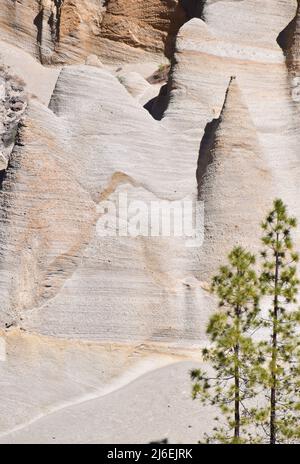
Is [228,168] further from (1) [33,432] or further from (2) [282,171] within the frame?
(1) [33,432]

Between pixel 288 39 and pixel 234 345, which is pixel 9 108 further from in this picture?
pixel 234 345

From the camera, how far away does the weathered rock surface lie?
751 inches

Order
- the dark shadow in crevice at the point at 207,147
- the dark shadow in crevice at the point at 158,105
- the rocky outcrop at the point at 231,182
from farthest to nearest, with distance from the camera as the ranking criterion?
the dark shadow in crevice at the point at 158,105 < the dark shadow in crevice at the point at 207,147 < the rocky outcrop at the point at 231,182

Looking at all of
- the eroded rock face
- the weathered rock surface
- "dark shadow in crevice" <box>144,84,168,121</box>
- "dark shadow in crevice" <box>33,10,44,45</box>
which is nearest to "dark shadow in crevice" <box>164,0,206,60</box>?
the eroded rock face

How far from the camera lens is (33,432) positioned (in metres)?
17.9

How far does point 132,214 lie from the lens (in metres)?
21.4

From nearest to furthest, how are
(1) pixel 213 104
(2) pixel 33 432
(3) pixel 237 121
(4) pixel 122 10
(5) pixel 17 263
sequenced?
(2) pixel 33 432
(5) pixel 17 263
(3) pixel 237 121
(1) pixel 213 104
(4) pixel 122 10

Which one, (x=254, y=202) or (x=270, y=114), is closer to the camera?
(x=254, y=202)

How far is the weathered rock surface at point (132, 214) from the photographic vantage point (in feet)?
62.6

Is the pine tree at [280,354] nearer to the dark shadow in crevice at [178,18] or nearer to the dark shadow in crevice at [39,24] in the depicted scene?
the dark shadow in crevice at [178,18]

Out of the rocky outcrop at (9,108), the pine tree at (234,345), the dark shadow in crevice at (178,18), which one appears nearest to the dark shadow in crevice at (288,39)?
the dark shadow in crevice at (178,18)

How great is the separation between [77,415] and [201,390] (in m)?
3.43

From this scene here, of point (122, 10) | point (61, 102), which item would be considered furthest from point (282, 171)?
point (122, 10)

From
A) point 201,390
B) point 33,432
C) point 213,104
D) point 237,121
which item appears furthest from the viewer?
point 213,104
